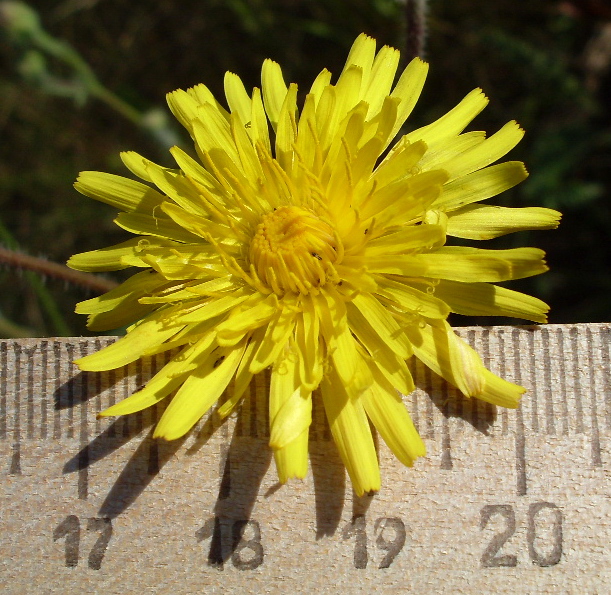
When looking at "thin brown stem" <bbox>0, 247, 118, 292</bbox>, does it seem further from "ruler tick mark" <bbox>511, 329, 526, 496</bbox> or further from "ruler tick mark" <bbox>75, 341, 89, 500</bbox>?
"ruler tick mark" <bbox>511, 329, 526, 496</bbox>

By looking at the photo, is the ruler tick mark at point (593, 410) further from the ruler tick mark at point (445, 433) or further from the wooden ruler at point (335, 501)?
the ruler tick mark at point (445, 433)

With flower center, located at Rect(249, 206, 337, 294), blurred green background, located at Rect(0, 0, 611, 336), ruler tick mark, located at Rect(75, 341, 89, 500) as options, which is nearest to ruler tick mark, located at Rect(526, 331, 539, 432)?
flower center, located at Rect(249, 206, 337, 294)

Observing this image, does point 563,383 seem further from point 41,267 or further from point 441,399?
point 41,267

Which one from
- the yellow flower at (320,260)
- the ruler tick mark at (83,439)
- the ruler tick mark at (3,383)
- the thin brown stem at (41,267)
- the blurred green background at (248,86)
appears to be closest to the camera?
the yellow flower at (320,260)

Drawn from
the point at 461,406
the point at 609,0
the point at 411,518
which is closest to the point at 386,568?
the point at 411,518

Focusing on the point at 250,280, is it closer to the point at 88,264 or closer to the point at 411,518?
the point at 88,264

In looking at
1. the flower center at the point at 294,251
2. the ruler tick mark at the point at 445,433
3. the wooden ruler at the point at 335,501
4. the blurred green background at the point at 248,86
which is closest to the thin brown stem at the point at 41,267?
the blurred green background at the point at 248,86
